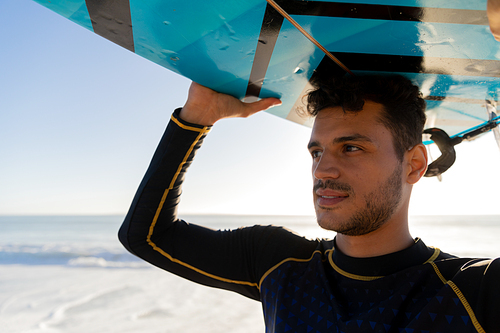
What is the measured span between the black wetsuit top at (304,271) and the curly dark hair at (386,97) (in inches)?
Result: 22.9

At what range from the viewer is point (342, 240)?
63.9 inches

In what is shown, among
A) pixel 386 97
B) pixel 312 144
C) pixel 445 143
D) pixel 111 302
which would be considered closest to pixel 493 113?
pixel 445 143

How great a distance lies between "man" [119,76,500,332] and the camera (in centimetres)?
120

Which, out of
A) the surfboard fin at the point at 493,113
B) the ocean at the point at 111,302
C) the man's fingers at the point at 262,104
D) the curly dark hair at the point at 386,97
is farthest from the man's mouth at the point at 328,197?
the ocean at the point at 111,302

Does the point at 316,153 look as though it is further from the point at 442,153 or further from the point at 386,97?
the point at 442,153

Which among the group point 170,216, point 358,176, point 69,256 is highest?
point 358,176

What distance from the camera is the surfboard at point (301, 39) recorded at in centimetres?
111

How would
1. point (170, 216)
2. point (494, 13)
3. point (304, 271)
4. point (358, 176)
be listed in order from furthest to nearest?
1. point (170, 216)
2. point (304, 271)
3. point (358, 176)
4. point (494, 13)

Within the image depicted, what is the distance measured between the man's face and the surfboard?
0.34 metres

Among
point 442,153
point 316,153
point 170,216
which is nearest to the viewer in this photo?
→ point 316,153

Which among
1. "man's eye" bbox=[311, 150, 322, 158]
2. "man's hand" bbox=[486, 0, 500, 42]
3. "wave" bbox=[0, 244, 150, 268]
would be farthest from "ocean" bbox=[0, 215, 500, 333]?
"man's hand" bbox=[486, 0, 500, 42]

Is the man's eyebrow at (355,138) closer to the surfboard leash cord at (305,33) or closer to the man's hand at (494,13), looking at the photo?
the surfboard leash cord at (305,33)

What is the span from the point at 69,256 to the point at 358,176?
1324 cm

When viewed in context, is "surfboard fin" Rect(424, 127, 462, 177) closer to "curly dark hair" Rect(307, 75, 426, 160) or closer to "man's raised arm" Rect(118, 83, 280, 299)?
"curly dark hair" Rect(307, 75, 426, 160)
